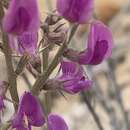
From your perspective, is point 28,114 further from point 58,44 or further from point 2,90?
point 58,44

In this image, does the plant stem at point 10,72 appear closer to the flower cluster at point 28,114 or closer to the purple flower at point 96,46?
the flower cluster at point 28,114

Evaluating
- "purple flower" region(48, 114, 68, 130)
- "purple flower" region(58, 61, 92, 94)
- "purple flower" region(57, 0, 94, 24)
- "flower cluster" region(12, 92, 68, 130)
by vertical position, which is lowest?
"purple flower" region(48, 114, 68, 130)

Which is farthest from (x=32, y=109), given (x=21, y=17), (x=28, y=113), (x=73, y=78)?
(x=21, y=17)

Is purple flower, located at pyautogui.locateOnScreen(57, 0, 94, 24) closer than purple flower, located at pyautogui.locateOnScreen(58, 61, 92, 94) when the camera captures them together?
Yes

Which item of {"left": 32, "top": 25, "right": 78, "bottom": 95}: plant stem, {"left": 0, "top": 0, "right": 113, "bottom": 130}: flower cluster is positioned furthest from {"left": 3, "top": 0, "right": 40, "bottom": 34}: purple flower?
{"left": 32, "top": 25, "right": 78, "bottom": 95}: plant stem

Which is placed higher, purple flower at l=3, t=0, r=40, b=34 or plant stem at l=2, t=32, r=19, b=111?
purple flower at l=3, t=0, r=40, b=34

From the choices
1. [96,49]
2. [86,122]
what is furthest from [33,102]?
[86,122]

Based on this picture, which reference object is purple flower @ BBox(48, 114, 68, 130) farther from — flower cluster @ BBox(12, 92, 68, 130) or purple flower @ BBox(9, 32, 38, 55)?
purple flower @ BBox(9, 32, 38, 55)
